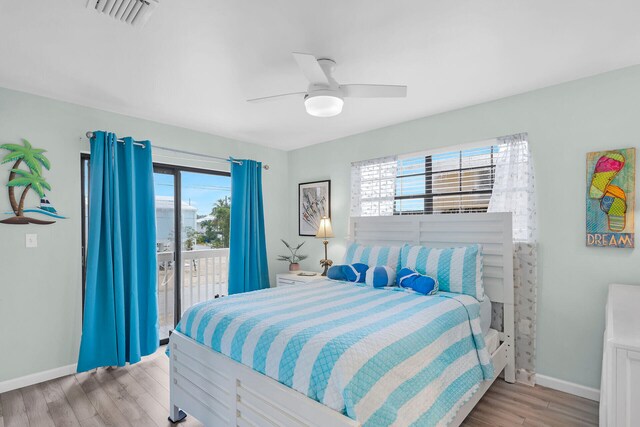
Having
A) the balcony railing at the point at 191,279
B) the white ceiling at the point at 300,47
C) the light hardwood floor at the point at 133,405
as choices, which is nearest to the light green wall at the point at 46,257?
the white ceiling at the point at 300,47

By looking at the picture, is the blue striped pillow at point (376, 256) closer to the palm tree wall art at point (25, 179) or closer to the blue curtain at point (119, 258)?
the blue curtain at point (119, 258)

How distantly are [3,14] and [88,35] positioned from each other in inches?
14.8

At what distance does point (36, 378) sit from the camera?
9.21 ft

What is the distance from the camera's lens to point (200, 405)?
207 cm

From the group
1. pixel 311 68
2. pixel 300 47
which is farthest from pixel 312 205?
pixel 311 68

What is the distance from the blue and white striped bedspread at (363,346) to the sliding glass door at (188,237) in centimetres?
167

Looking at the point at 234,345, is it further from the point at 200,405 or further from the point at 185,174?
the point at 185,174

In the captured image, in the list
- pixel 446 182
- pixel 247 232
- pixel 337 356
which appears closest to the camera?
pixel 337 356

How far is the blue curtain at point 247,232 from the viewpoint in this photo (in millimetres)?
4137

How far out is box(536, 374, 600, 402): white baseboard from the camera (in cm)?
252

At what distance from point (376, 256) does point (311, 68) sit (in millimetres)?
1911

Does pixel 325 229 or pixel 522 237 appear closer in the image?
pixel 522 237

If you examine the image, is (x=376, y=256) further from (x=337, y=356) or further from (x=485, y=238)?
(x=337, y=356)

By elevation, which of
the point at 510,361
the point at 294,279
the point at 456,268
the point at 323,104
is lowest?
Result: the point at 510,361
